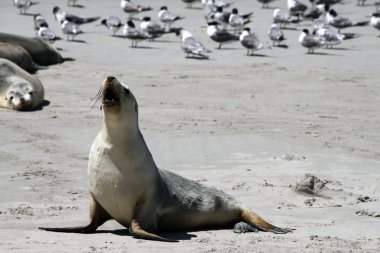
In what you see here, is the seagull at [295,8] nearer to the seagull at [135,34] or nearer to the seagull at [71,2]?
the seagull at [71,2]

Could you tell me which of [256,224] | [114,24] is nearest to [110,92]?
[256,224]

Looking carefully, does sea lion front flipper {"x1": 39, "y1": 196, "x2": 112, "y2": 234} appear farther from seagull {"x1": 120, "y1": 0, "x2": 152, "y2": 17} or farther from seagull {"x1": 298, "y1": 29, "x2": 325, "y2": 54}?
seagull {"x1": 120, "y1": 0, "x2": 152, "y2": 17}

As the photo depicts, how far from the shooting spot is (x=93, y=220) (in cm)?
652

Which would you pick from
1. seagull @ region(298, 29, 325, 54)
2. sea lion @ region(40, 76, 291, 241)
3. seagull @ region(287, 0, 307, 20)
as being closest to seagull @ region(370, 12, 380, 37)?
seagull @ region(298, 29, 325, 54)

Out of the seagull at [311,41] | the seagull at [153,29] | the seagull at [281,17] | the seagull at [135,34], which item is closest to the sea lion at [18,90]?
the seagull at [135,34]

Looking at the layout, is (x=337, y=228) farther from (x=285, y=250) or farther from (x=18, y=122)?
(x=18, y=122)

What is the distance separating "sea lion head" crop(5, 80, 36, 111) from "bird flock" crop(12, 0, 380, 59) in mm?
6097

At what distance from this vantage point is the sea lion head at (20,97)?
42.2ft

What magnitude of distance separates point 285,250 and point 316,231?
2.43 feet

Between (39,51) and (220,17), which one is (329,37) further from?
(39,51)

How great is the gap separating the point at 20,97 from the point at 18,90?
0.99 feet

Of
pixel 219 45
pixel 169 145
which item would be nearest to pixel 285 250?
pixel 169 145

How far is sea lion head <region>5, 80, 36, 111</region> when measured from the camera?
12.9m

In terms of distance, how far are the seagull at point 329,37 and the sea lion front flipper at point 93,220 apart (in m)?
14.2
